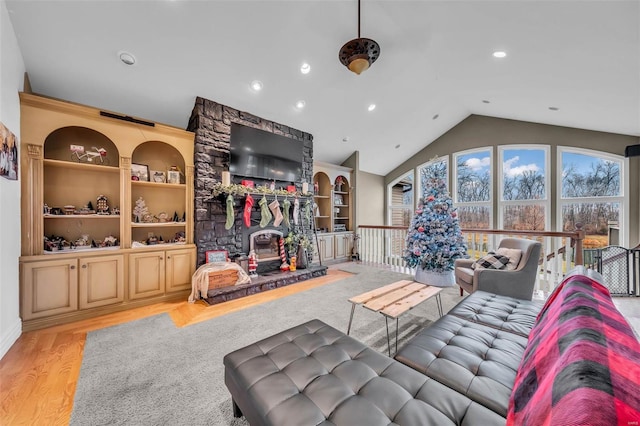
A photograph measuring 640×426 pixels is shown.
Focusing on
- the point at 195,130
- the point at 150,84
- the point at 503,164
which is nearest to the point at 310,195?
the point at 195,130

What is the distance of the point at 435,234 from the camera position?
4219mm

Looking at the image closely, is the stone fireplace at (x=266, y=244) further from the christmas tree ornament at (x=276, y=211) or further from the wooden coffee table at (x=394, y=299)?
the wooden coffee table at (x=394, y=299)

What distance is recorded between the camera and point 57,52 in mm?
2703

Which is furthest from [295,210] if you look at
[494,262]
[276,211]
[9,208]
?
[9,208]

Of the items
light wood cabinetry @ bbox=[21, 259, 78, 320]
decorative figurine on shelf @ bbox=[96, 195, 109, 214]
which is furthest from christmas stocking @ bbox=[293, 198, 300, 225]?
light wood cabinetry @ bbox=[21, 259, 78, 320]

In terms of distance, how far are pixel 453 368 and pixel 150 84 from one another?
4.41 metres

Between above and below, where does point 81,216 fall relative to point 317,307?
above

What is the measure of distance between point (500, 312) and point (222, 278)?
3.29 metres

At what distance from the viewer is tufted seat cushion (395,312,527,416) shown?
3.76ft

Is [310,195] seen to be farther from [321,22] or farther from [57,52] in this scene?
[57,52]

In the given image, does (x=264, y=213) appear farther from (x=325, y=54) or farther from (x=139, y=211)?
(x=325, y=54)

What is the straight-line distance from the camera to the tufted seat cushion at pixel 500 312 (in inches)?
69.2

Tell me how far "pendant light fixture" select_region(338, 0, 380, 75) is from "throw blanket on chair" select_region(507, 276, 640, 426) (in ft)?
8.44

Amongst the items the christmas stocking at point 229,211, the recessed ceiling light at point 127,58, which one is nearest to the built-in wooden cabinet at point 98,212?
the christmas stocking at point 229,211
